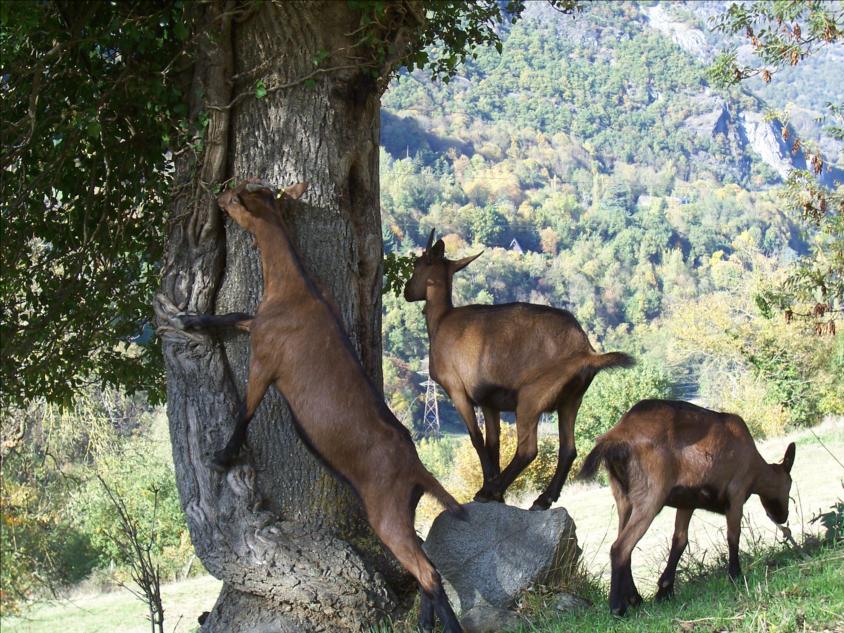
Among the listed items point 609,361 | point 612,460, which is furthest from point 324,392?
point 609,361

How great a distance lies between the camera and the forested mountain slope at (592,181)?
294ft

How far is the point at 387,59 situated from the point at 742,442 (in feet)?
10.9

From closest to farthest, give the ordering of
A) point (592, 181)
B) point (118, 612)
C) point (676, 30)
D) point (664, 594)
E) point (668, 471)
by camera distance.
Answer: point (668, 471) < point (664, 594) < point (118, 612) < point (592, 181) < point (676, 30)

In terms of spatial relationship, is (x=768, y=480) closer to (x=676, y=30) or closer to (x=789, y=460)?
(x=789, y=460)

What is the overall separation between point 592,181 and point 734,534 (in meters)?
119

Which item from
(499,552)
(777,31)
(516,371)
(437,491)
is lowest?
(499,552)

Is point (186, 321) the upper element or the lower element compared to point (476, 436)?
upper

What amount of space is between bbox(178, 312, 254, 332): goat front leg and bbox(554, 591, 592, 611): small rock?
247cm

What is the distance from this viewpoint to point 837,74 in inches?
6471

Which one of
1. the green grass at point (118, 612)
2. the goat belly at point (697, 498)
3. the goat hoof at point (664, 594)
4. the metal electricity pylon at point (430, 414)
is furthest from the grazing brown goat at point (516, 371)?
the metal electricity pylon at point (430, 414)

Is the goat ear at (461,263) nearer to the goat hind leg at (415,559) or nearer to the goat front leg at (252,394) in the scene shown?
the goat front leg at (252,394)

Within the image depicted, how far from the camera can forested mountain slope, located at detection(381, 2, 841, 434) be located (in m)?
89.6

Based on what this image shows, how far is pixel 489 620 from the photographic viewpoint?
5.73m

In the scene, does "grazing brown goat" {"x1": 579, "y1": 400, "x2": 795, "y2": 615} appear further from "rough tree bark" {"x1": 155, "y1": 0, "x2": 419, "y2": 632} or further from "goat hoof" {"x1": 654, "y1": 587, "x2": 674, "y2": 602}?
"rough tree bark" {"x1": 155, "y1": 0, "x2": 419, "y2": 632}
